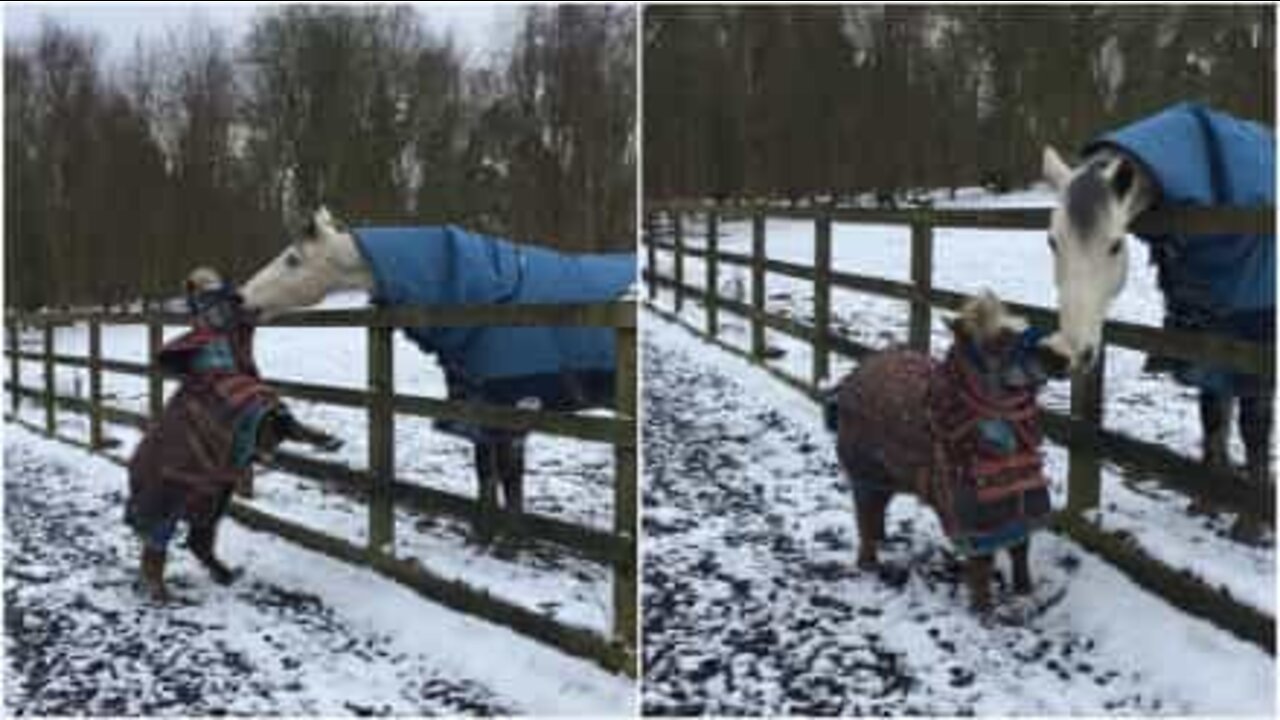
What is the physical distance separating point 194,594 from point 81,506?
3.64ft

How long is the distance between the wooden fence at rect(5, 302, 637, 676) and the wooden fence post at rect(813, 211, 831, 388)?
0.53 m

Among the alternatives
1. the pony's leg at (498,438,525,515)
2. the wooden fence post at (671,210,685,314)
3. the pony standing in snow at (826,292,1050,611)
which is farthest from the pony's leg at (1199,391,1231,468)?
the pony's leg at (498,438,525,515)

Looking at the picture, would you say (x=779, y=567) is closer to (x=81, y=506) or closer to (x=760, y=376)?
(x=760, y=376)

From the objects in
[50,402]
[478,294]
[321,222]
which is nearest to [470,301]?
[478,294]

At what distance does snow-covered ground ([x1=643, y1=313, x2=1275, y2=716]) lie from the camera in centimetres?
151

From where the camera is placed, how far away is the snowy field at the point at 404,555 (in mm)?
1917

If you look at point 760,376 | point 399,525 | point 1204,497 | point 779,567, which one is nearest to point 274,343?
point 399,525

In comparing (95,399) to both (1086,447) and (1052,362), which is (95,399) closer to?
(1086,447)

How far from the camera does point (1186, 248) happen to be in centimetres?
174

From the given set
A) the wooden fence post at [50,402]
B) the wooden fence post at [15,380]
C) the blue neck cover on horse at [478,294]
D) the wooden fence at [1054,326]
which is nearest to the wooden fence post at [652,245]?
the wooden fence at [1054,326]

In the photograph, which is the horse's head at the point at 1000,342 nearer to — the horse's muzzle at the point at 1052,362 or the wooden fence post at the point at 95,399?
the horse's muzzle at the point at 1052,362

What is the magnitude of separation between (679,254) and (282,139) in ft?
2.56

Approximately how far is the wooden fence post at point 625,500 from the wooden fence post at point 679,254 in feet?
0.45

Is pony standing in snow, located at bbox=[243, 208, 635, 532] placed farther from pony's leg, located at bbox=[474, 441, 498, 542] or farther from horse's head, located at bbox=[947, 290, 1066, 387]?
horse's head, located at bbox=[947, 290, 1066, 387]
